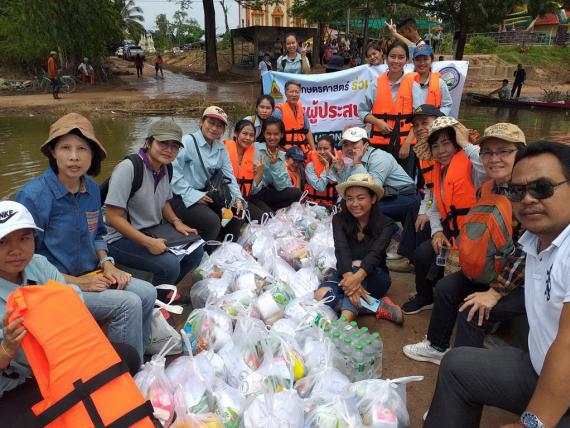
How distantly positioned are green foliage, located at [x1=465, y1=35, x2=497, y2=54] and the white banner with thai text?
99.5 ft

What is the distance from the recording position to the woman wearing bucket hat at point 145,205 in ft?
9.57

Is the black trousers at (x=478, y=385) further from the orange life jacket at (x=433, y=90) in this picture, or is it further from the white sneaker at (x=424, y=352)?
the orange life jacket at (x=433, y=90)

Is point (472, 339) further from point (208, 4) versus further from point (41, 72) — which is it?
point (41, 72)

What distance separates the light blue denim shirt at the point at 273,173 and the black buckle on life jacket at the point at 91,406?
3.27 m

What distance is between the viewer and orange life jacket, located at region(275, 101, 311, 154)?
5.27 metres

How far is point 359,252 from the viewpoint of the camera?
10.8 ft

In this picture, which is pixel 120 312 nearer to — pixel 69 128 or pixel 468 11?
pixel 69 128

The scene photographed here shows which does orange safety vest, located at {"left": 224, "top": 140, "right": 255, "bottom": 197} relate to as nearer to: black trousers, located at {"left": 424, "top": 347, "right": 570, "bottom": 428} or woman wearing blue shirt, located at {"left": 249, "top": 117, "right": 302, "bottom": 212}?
woman wearing blue shirt, located at {"left": 249, "top": 117, "right": 302, "bottom": 212}

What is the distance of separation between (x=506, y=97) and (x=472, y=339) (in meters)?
18.8

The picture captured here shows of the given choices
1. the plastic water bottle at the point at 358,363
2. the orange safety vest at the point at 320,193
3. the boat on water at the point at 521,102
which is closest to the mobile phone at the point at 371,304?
the plastic water bottle at the point at 358,363

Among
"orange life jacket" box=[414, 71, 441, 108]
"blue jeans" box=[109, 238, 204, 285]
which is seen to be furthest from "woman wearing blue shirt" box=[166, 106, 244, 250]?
"orange life jacket" box=[414, 71, 441, 108]

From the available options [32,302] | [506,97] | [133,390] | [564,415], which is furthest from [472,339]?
[506,97]

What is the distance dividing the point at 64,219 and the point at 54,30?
64.8ft

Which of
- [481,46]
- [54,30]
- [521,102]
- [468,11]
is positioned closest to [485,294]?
[468,11]
